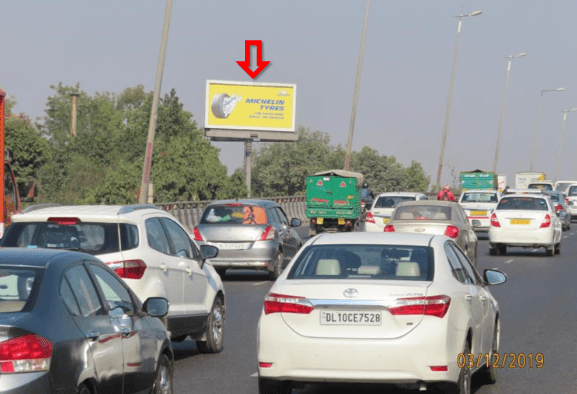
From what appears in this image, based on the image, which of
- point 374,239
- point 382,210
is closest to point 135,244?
point 374,239

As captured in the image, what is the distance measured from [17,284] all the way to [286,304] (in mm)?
2521

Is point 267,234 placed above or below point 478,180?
above

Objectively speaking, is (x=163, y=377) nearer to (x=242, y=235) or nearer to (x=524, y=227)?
(x=242, y=235)

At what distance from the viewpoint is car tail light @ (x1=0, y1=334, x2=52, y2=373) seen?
19.8 feet

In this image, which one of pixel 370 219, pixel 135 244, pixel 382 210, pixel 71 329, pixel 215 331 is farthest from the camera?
pixel 382 210

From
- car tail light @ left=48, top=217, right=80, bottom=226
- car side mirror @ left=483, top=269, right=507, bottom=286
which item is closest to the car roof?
car side mirror @ left=483, top=269, right=507, bottom=286

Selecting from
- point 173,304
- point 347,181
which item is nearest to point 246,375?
point 173,304

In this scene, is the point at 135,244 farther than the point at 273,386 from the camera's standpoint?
Yes

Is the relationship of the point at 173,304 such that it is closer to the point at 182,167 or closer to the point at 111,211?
the point at 111,211

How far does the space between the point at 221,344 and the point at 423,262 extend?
180 inches

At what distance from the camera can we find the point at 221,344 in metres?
13.4

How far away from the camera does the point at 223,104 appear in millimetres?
75562
